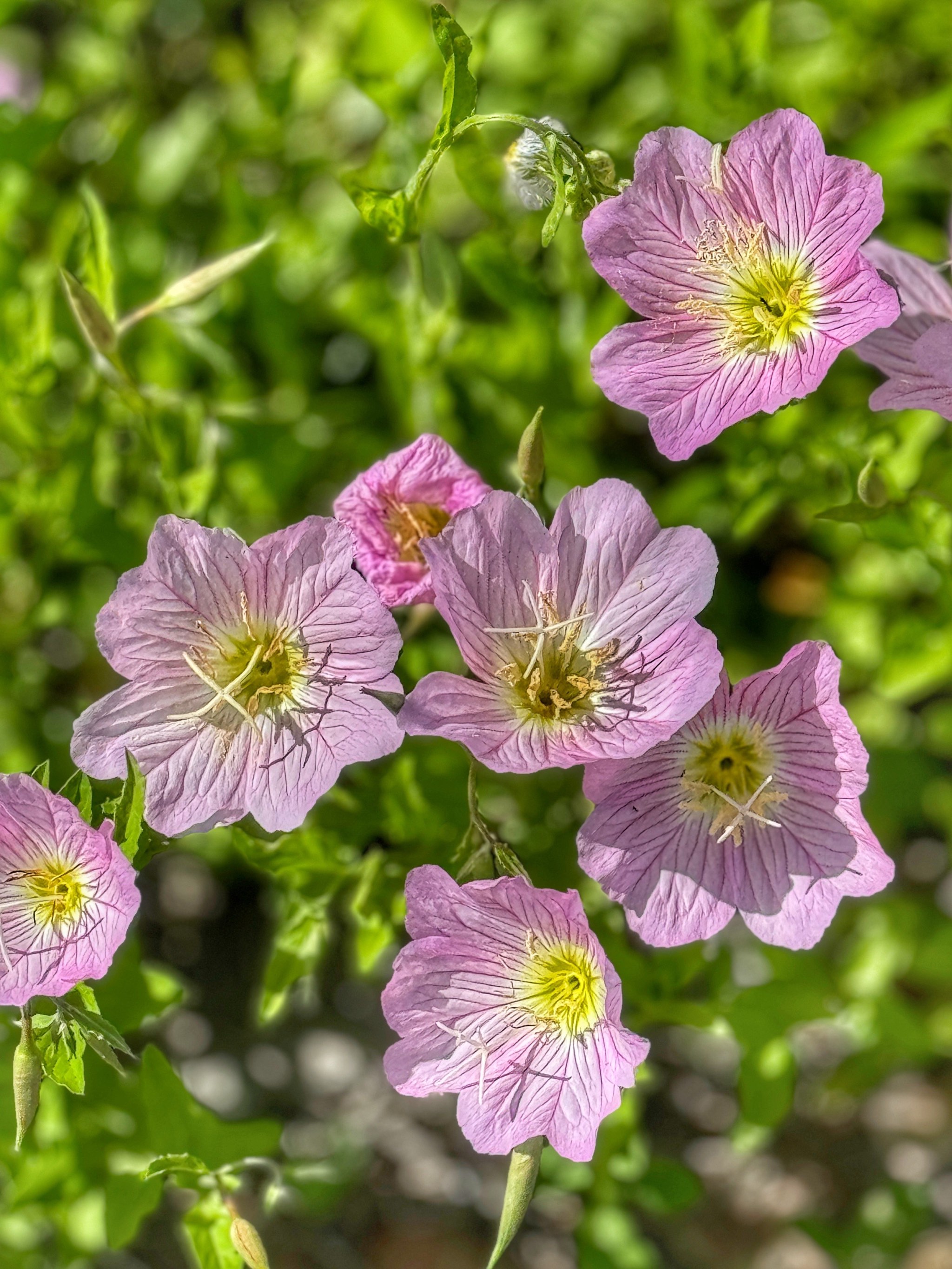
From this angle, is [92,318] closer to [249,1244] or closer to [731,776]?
[731,776]

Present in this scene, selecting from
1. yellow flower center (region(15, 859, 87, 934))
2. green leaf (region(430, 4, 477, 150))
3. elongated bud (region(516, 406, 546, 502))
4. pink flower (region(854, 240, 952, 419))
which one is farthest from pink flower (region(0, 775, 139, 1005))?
pink flower (region(854, 240, 952, 419))

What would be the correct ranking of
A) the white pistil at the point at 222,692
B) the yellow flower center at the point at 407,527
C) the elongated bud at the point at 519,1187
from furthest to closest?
the yellow flower center at the point at 407,527 → the white pistil at the point at 222,692 → the elongated bud at the point at 519,1187

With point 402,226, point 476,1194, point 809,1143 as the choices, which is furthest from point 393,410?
point 809,1143

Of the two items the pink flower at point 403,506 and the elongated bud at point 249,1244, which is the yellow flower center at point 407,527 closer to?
the pink flower at point 403,506

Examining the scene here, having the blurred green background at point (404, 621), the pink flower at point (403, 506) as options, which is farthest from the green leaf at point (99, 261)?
the pink flower at point (403, 506)

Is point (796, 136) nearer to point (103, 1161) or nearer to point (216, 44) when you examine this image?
point (103, 1161)
